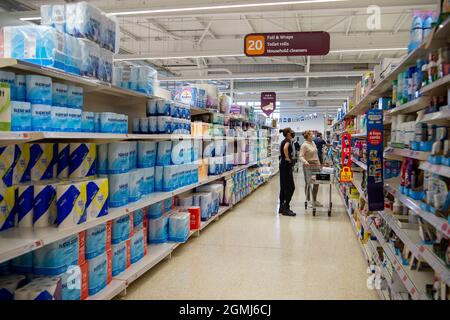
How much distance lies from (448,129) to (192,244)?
3646 millimetres

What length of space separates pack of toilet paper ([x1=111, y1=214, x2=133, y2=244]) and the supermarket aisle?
50cm

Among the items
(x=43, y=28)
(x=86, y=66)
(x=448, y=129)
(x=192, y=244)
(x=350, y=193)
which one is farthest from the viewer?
(x=350, y=193)

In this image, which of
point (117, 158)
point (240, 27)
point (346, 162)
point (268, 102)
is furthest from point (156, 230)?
point (268, 102)

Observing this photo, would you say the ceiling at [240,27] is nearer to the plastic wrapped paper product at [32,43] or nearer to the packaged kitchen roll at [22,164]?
the plastic wrapped paper product at [32,43]

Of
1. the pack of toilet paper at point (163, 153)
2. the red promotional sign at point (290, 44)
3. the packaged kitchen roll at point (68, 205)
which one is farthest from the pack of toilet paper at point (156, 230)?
the red promotional sign at point (290, 44)

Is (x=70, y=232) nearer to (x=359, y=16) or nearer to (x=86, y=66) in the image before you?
(x=86, y=66)

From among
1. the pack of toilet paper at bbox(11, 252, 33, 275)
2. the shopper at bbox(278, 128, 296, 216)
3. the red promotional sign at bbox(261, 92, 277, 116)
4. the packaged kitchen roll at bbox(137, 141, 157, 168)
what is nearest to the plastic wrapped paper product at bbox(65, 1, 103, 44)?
the packaged kitchen roll at bbox(137, 141, 157, 168)

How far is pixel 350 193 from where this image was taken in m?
6.59

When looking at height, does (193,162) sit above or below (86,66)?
below

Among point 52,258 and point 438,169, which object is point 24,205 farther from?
point 438,169

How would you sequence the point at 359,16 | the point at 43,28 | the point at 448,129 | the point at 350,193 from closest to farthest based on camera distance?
the point at 448,129 → the point at 43,28 → the point at 350,193 → the point at 359,16

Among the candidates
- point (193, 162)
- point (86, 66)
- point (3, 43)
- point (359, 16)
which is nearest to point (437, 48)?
point (86, 66)

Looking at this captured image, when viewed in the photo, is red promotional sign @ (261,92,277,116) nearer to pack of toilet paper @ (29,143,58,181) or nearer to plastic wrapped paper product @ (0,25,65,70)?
pack of toilet paper @ (29,143,58,181)

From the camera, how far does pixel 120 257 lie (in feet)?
11.3
